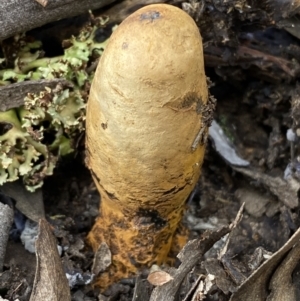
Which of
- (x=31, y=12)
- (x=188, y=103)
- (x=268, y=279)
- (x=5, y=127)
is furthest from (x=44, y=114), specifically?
(x=268, y=279)

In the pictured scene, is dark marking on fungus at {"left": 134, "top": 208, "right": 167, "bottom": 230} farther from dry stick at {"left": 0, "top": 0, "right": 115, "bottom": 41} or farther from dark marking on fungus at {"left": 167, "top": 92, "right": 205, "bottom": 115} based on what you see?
dry stick at {"left": 0, "top": 0, "right": 115, "bottom": 41}

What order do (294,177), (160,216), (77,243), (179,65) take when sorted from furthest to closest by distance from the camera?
1. (294,177)
2. (77,243)
3. (160,216)
4. (179,65)

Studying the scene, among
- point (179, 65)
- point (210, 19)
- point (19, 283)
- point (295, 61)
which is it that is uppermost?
point (179, 65)

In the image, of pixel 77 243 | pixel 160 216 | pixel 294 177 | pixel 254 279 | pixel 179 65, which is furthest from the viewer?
pixel 294 177

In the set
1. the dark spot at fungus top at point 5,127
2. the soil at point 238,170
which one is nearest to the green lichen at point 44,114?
the dark spot at fungus top at point 5,127

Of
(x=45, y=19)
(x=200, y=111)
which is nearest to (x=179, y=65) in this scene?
(x=200, y=111)

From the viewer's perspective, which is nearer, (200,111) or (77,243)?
(200,111)

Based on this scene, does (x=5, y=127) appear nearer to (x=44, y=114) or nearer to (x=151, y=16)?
(x=44, y=114)

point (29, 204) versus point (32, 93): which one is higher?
point (32, 93)

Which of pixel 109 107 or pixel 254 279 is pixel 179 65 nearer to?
pixel 109 107
